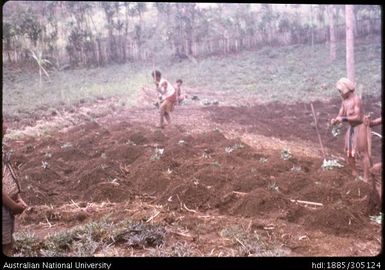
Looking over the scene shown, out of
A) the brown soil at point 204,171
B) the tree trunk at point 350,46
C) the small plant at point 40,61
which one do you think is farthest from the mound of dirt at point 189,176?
the tree trunk at point 350,46

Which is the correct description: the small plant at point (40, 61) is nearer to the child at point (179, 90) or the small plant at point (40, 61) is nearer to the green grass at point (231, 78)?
the green grass at point (231, 78)

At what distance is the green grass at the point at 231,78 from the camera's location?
16.8ft

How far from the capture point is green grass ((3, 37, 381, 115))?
5133 mm

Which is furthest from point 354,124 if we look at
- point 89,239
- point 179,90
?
point 89,239

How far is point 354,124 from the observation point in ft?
15.5

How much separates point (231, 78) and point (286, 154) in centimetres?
144

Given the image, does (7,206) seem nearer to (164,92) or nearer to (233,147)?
(233,147)

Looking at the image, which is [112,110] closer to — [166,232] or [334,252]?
[166,232]

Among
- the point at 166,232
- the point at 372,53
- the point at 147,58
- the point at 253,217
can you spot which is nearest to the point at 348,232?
the point at 253,217

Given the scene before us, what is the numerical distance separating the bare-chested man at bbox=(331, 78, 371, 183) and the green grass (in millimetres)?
403

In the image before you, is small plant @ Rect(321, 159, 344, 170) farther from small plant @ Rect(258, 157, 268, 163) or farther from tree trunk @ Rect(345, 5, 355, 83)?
tree trunk @ Rect(345, 5, 355, 83)

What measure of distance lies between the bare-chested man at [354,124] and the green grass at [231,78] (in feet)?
1.32

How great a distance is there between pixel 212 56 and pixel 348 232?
3409 millimetres

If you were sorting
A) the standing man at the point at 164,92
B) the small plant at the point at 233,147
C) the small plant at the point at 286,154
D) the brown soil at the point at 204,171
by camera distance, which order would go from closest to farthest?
the brown soil at the point at 204,171, the small plant at the point at 286,154, the small plant at the point at 233,147, the standing man at the point at 164,92
